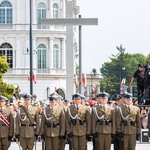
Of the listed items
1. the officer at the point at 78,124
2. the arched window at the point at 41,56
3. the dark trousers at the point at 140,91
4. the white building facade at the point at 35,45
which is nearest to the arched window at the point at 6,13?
the white building facade at the point at 35,45

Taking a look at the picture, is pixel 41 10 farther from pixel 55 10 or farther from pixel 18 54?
pixel 18 54

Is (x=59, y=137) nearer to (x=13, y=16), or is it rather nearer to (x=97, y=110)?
(x=97, y=110)

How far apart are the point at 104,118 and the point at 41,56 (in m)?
62.9

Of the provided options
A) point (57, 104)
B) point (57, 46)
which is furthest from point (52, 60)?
point (57, 104)

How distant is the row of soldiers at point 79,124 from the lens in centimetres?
2317

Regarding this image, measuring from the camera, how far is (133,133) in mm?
23234

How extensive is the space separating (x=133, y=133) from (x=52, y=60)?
62.9 meters

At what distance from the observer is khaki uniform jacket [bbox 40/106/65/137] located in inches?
916

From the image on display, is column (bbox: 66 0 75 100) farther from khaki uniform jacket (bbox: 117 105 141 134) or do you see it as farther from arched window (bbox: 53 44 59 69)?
arched window (bbox: 53 44 59 69)

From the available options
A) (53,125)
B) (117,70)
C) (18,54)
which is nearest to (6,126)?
(53,125)

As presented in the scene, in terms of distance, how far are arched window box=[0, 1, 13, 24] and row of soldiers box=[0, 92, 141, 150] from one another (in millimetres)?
63023

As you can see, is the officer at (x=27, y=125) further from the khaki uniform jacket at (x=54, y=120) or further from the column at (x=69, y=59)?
the column at (x=69, y=59)

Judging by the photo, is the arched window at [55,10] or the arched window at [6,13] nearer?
the arched window at [6,13]

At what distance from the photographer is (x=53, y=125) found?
76.4ft
